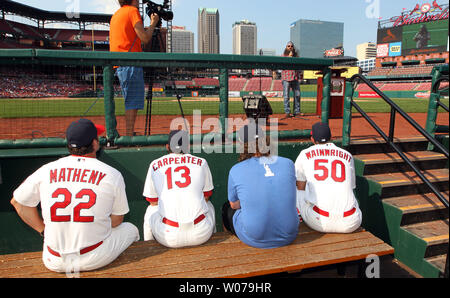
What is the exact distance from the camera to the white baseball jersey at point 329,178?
2.98 m

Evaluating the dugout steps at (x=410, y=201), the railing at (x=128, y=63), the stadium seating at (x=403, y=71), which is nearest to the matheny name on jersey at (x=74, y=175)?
the railing at (x=128, y=63)

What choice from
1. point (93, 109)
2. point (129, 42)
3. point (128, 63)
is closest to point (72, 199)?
point (128, 63)

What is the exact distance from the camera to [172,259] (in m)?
2.53

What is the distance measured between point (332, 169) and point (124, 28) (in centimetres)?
332

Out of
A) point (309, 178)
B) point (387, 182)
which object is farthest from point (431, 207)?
point (309, 178)

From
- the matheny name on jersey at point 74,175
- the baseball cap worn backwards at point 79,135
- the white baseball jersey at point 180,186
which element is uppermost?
the baseball cap worn backwards at point 79,135

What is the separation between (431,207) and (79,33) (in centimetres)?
5876

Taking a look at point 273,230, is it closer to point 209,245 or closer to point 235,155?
point 209,245

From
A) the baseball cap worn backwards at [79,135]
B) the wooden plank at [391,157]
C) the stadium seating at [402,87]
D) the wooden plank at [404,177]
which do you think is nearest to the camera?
the baseball cap worn backwards at [79,135]

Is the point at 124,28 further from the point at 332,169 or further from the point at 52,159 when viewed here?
the point at 332,169

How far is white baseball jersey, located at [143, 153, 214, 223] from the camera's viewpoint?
104 inches

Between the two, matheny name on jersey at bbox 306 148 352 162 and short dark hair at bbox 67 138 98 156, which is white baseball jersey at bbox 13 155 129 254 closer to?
short dark hair at bbox 67 138 98 156

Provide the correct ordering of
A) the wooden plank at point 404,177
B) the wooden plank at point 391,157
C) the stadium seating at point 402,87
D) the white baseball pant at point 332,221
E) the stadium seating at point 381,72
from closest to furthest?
the white baseball pant at point 332,221, the wooden plank at point 404,177, the wooden plank at point 391,157, the stadium seating at point 402,87, the stadium seating at point 381,72

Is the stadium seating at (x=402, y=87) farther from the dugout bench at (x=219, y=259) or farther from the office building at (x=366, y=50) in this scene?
the office building at (x=366, y=50)
